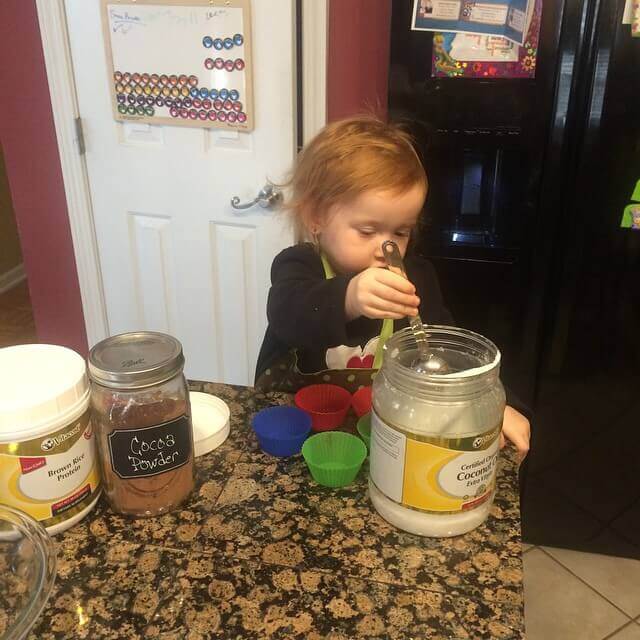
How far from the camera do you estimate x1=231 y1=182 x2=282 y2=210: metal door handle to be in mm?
1949

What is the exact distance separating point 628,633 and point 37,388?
167 centimetres

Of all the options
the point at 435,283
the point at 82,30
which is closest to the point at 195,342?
the point at 82,30

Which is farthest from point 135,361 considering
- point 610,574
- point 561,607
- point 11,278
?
point 11,278

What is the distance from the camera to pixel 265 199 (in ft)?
6.42

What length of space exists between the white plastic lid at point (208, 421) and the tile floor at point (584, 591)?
1.24 metres

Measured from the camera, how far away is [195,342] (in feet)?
7.34

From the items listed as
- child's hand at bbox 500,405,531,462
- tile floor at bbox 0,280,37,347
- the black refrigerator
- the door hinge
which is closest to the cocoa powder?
child's hand at bbox 500,405,531,462

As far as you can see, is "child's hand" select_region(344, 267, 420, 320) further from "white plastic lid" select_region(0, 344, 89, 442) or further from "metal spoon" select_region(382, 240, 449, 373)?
"white plastic lid" select_region(0, 344, 89, 442)

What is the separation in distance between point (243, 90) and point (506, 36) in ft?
2.41

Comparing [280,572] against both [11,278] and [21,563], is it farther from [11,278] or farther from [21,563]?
[11,278]

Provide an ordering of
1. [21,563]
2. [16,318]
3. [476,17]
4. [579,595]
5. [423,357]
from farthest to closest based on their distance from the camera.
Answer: [16,318], [579,595], [476,17], [423,357], [21,563]

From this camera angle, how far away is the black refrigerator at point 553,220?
1.45m

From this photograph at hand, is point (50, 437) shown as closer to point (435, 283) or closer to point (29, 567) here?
point (29, 567)

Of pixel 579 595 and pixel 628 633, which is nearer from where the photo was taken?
pixel 628 633
